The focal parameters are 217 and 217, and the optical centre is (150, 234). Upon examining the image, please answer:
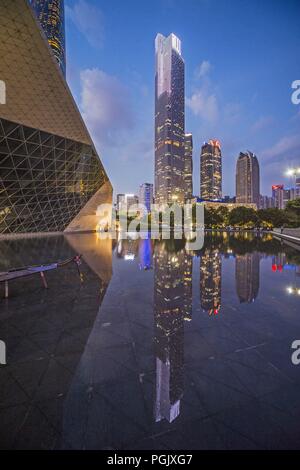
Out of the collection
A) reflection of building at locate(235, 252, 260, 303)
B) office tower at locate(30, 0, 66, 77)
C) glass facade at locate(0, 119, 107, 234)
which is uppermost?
office tower at locate(30, 0, 66, 77)

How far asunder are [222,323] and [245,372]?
5.25 feet

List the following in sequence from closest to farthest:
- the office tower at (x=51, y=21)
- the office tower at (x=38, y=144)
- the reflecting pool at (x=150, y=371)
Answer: the reflecting pool at (x=150, y=371) < the office tower at (x=38, y=144) < the office tower at (x=51, y=21)

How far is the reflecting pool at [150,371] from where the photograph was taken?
216 cm

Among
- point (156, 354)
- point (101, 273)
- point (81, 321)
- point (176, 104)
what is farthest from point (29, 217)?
point (176, 104)

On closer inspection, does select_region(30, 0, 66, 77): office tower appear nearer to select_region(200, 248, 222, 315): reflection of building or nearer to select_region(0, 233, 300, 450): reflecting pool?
select_region(200, 248, 222, 315): reflection of building

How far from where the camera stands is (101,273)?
9211mm

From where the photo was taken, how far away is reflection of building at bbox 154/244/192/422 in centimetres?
260

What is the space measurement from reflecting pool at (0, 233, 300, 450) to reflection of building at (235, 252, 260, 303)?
19 centimetres

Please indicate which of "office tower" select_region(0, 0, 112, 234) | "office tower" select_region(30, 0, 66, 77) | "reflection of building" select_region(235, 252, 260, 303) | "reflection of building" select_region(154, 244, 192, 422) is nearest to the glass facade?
"office tower" select_region(0, 0, 112, 234)

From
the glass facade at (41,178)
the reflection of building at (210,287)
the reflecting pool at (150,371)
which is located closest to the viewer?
the reflecting pool at (150,371)

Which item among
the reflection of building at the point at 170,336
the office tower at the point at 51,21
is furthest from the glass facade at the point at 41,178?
the office tower at the point at 51,21

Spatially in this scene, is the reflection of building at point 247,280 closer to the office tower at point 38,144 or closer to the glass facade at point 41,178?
the office tower at point 38,144

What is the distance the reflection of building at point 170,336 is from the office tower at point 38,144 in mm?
15928
